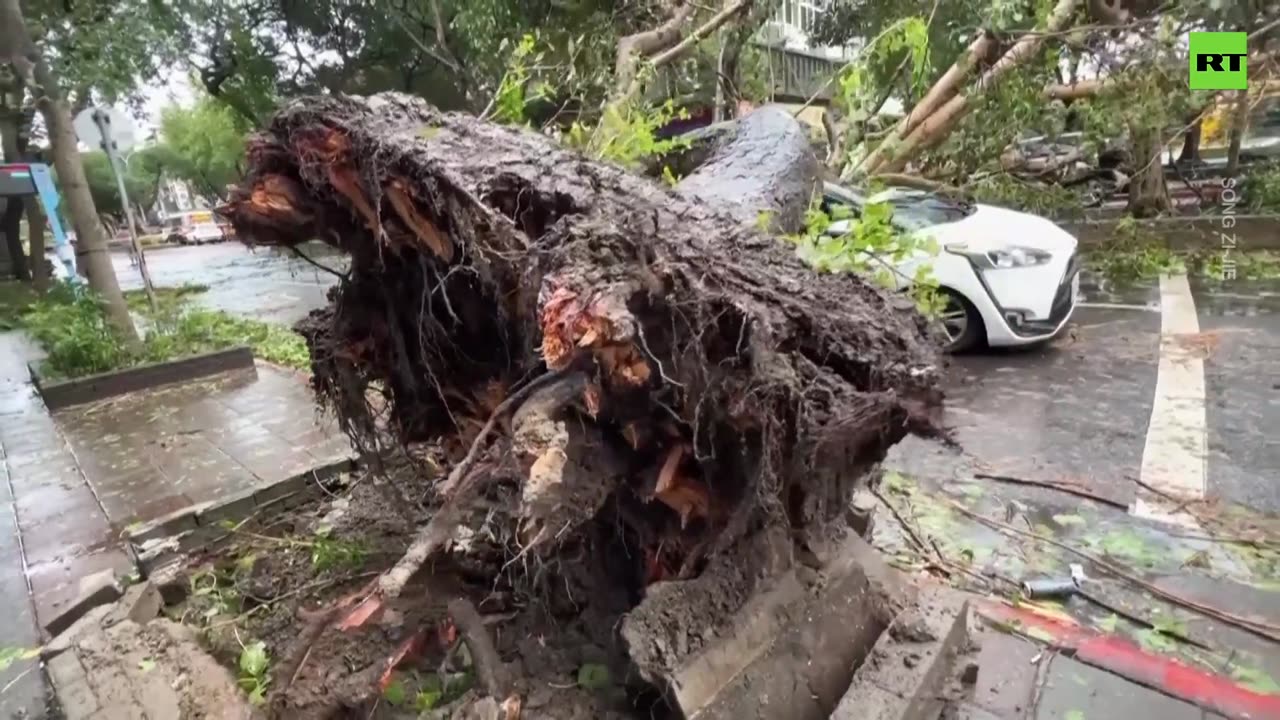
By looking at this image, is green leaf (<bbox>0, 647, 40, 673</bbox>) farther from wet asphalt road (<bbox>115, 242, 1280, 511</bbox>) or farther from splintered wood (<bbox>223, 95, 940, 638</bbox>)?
splintered wood (<bbox>223, 95, 940, 638</bbox>)

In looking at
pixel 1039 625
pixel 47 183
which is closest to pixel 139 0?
pixel 47 183

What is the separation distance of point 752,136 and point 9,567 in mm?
4870

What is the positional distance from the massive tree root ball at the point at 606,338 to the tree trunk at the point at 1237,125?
380 inches

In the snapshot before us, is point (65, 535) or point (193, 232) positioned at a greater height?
point (193, 232)

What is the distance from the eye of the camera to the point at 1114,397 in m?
5.72

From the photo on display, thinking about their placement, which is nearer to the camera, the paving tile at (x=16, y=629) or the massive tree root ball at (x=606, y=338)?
the massive tree root ball at (x=606, y=338)

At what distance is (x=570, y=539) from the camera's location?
2.63 meters

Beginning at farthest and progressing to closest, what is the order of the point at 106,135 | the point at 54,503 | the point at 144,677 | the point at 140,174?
the point at 140,174 → the point at 106,135 → the point at 54,503 → the point at 144,677

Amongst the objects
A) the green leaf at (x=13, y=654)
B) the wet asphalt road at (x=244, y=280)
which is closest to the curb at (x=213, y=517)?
the green leaf at (x=13, y=654)

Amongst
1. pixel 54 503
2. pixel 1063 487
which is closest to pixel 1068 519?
pixel 1063 487

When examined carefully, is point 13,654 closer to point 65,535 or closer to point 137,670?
point 137,670

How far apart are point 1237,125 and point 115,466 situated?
15.1 meters

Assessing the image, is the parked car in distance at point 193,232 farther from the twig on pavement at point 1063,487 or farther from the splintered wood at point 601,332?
the splintered wood at point 601,332

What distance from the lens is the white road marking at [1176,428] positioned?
4277 mm
